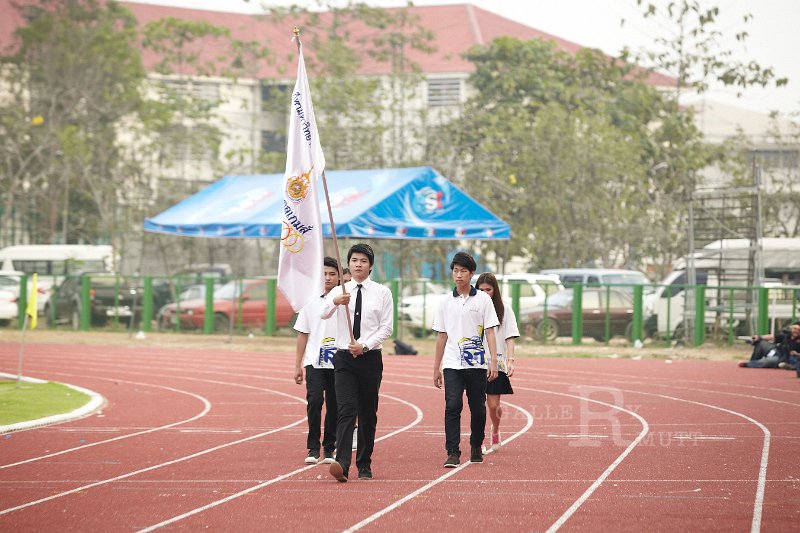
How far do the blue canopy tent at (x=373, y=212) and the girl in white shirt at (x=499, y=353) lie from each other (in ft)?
49.9

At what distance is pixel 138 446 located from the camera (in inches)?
498

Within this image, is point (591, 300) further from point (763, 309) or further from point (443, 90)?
point (443, 90)

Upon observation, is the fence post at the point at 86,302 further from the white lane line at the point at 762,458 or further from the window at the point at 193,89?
the white lane line at the point at 762,458

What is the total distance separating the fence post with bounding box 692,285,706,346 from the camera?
30.2m

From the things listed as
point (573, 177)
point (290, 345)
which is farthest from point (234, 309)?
point (573, 177)

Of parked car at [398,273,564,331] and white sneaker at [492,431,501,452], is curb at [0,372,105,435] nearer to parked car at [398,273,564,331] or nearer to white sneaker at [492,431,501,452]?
white sneaker at [492,431,501,452]

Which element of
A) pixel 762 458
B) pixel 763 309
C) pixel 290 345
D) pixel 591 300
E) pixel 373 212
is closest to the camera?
pixel 762 458

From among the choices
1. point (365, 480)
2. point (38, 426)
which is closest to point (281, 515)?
point (365, 480)

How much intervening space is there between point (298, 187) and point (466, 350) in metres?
2.04

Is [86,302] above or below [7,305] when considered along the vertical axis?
above

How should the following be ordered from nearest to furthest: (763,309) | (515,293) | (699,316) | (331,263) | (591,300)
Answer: (331,263) < (763,309) < (699,316) < (591,300) < (515,293)

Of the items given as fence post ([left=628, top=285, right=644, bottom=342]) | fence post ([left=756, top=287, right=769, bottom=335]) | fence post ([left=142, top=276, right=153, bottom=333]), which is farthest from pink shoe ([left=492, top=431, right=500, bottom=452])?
fence post ([left=142, top=276, right=153, bottom=333])

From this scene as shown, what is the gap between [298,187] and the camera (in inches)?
415

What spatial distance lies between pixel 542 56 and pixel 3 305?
2659cm
